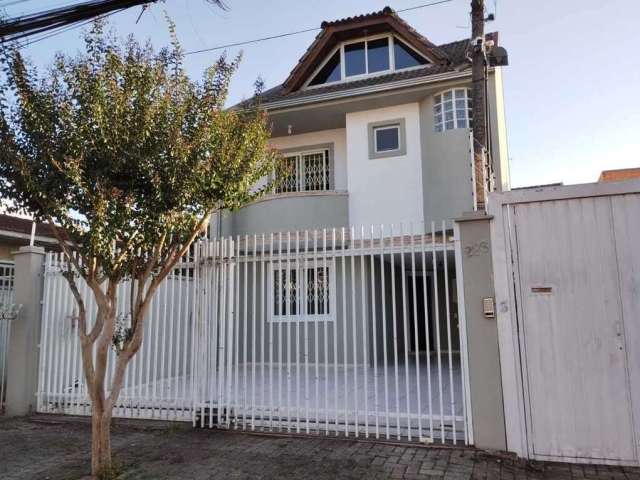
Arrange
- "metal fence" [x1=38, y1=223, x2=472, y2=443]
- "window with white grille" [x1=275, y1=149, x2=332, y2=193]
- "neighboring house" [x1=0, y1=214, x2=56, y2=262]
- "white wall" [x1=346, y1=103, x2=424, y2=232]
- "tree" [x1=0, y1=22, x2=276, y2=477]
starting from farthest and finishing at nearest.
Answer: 1. "window with white grille" [x1=275, y1=149, x2=332, y2=193]
2. "white wall" [x1=346, y1=103, x2=424, y2=232]
3. "neighboring house" [x1=0, y1=214, x2=56, y2=262]
4. "metal fence" [x1=38, y1=223, x2=472, y2=443]
5. "tree" [x1=0, y1=22, x2=276, y2=477]

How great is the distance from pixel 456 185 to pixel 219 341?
7384mm

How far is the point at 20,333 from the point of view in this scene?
7781 mm

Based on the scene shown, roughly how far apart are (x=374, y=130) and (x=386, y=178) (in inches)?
54.6

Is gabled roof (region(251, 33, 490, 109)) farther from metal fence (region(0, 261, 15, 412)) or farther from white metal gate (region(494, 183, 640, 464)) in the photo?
white metal gate (region(494, 183, 640, 464))

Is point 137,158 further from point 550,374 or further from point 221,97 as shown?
point 550,374

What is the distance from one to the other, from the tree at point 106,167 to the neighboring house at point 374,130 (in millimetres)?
6147

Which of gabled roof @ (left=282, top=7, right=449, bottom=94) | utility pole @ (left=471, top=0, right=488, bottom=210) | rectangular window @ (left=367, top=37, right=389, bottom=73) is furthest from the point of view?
rectangular window @ (left=367, top=37, right=389, bottom=73)

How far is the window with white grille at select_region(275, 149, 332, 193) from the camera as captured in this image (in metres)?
14.1

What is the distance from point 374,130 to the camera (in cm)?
1318

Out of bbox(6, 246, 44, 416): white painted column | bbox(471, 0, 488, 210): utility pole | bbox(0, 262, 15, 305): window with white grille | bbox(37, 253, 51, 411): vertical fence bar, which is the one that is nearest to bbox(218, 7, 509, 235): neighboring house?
bbox(471, 0, 488, 210): utility pole

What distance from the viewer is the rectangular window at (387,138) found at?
42.8 feet

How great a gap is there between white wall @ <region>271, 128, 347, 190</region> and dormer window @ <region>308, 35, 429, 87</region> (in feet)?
5.48

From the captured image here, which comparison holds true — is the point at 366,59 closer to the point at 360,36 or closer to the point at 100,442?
the point at 360,36

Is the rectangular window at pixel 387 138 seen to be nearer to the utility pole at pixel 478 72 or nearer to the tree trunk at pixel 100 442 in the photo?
the utility pole at pixel 478 72
